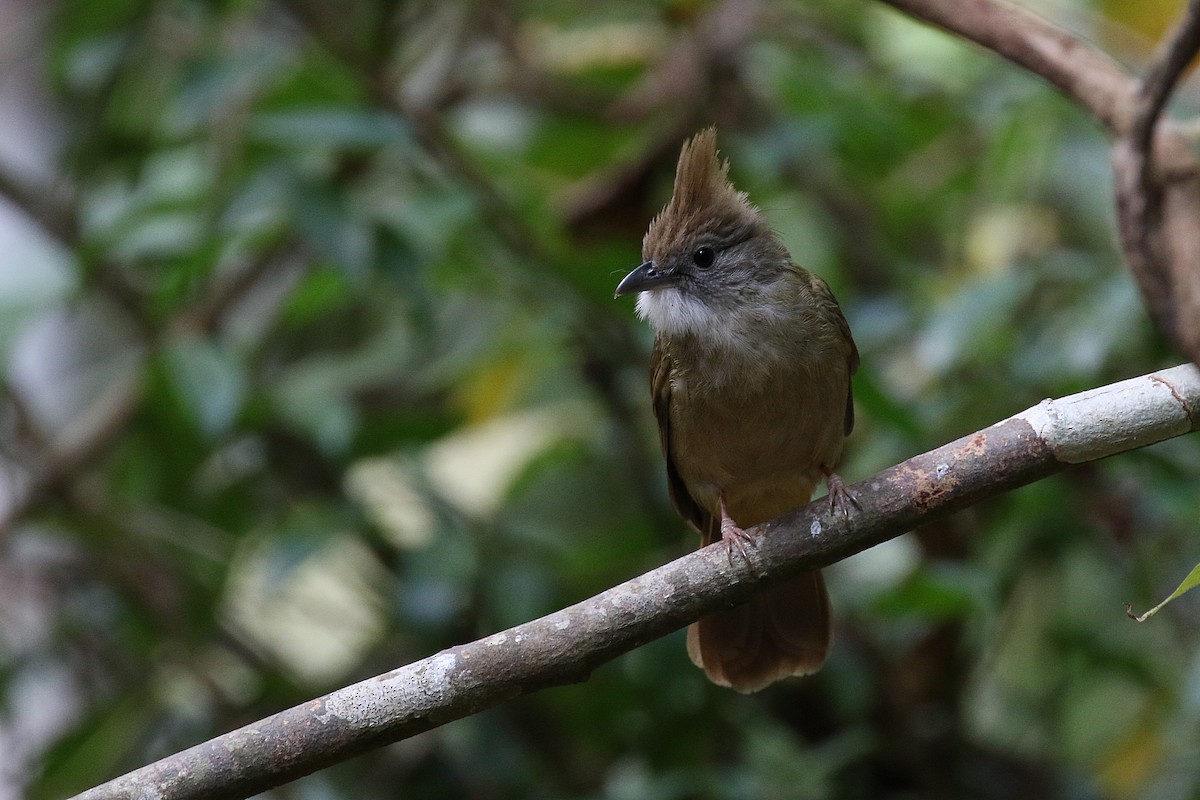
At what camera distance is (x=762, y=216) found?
3.43 metres

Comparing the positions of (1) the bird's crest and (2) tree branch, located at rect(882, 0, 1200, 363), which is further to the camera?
(1) the bird's crest

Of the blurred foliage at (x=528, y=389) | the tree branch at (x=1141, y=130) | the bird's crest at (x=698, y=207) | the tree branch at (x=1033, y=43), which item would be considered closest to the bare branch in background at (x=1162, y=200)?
the tree branch at (x=1141, y=130)

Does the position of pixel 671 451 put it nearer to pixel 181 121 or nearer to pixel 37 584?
pixel 181 121

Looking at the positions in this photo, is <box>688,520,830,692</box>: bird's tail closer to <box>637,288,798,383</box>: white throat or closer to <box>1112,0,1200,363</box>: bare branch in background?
<box>637,288,798,383</box>: white throat

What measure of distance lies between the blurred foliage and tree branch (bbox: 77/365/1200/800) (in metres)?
0.93

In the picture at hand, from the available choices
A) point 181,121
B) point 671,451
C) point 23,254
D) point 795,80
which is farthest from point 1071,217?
point 23,254

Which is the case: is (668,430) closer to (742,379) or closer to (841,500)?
(742,379)

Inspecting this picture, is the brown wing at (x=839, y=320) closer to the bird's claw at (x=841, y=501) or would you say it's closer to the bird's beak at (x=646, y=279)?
the bird's beak at (x=646, y=279)

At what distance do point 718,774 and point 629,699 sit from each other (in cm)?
37

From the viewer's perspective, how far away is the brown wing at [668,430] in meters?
3.23

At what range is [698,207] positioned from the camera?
10.8 ft

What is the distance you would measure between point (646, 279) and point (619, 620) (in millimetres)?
1262

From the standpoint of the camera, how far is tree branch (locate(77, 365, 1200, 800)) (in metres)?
2.08

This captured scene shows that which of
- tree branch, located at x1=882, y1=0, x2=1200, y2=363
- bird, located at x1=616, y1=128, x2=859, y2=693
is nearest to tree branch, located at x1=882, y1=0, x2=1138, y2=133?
tree branch, located at x1=882, y1=0, x2=1200, y2=363
